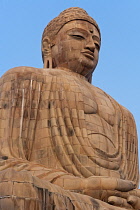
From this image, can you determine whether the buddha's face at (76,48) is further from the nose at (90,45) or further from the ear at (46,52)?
the ear at (46,52)

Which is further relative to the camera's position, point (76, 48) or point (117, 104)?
point (117, 104)

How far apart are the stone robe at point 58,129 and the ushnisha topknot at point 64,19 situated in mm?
1270

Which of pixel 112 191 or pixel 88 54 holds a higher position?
pixel 88 54

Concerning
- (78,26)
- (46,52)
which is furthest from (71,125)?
(78,26)

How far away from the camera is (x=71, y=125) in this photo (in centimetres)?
1437

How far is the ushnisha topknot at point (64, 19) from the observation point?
16.3 m

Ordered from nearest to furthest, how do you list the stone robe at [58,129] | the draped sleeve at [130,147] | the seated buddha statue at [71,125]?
1. the seated buddha statue at [71,125]
2. the stone robe at [58,129]
3. the draped sleeve at [130,147]

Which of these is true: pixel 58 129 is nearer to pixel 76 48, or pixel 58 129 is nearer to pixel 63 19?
pixel 76 48

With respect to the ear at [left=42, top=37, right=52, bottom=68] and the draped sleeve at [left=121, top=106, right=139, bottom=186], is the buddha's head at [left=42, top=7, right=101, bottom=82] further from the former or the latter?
the draped sleeve at [left=121, top=106, right=139, bottom=186]

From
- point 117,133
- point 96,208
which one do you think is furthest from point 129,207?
point 117,133

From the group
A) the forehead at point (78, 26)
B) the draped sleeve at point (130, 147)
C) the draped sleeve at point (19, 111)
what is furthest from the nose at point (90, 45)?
the draped sleeve at point (130, 147)

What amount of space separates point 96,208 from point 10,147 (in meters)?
3.15

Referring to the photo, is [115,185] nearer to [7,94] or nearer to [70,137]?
[70,137]

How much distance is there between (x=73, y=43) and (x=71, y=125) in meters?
2.64
